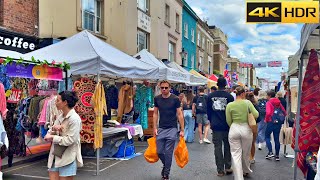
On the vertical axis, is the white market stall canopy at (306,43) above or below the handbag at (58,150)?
above

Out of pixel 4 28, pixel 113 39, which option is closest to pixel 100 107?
pixel 4 28

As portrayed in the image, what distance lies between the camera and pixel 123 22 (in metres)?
18.0

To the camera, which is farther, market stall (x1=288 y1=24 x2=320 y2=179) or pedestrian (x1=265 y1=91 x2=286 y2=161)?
pedestrian (x1=265 y1=91 x2=286 y2=161)

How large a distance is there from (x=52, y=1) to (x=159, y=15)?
12120 millimetres

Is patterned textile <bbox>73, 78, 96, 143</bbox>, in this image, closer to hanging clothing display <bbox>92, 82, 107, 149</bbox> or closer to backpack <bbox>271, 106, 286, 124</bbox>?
hanging clothing display <bbox>92, 82, 107, 149</bbox>

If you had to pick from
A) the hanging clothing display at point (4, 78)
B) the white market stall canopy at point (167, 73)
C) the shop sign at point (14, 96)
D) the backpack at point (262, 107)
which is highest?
the white market stall canopy at point (167, 73)

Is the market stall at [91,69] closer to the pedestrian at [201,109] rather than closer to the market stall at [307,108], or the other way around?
the pedestrian at [201,109]

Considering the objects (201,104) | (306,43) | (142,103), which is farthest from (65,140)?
(201,104)

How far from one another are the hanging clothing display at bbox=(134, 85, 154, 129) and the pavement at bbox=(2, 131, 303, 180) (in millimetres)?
2523

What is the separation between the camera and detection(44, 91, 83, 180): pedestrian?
4.31 m

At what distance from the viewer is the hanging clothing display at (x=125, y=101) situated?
10875 millimetres

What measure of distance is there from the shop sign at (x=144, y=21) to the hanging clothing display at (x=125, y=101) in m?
10.4

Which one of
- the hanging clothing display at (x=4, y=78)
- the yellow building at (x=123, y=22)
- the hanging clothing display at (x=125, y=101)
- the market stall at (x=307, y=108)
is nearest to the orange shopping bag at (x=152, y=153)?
the market stall at (x=307, y=108)

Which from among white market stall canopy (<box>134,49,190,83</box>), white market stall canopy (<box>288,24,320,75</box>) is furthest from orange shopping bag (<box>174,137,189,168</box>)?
white market stall canopy (<box>134,49,190,83</box>)
